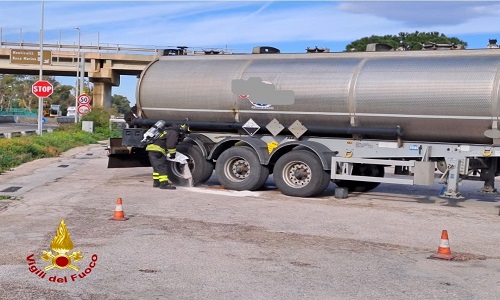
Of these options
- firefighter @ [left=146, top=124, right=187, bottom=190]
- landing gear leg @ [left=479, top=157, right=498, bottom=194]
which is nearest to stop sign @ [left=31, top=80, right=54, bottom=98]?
firefighter @ [left=146, top=124, right=187, bottom=190]

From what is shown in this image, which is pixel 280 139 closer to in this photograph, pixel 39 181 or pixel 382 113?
pixel 382 113

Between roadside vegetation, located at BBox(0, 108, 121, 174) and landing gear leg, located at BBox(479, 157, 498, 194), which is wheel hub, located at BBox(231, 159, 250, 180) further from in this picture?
roadside vegetation, located at BBox(0, 108, 121, 174)

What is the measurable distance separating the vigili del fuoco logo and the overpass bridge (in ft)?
170

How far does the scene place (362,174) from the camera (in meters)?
16.5

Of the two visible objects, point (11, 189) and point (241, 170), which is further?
point (241, 170)

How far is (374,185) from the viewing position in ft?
58.1

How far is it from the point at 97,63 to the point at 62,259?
5679 centimetres

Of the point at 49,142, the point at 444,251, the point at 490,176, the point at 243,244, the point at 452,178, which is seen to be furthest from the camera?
the point at 49,142

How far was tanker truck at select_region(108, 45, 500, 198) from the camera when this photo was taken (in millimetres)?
14336

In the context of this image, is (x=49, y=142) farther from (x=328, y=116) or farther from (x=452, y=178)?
(x=452, y=178)

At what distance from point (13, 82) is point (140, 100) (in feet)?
379

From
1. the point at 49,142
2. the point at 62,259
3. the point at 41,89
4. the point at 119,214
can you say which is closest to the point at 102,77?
the point at 41,89

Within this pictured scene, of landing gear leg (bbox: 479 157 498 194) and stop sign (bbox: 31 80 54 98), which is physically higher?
stop sign (bbox: 31 80 54 98)

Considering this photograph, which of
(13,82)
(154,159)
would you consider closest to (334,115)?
(154,159)
